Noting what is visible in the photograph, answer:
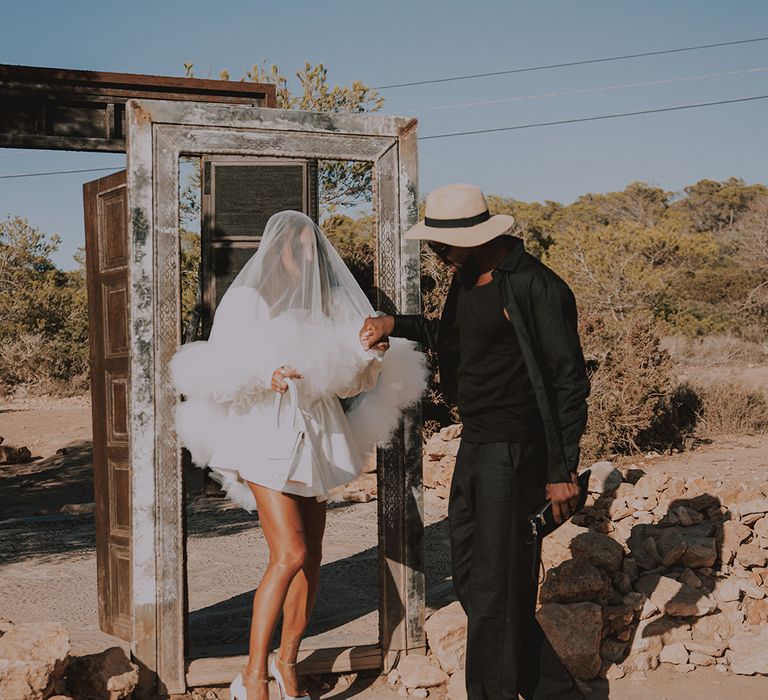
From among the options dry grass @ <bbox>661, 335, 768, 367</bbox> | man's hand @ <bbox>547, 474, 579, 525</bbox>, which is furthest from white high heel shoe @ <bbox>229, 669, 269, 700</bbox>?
dry grass @ <bbox>661, 335, 768, 367</bbox>

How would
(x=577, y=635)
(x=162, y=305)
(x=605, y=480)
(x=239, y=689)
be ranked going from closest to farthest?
1. (x=239, y=689)
2. (x=162, y=305)
3. (x=577, y=635)
4. (x=605, y=480)

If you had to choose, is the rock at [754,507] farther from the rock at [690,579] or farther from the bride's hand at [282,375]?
the bride's hand at [282,375]

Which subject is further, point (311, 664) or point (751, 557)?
point (751, 557)

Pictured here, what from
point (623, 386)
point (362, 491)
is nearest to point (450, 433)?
point (362, 491)

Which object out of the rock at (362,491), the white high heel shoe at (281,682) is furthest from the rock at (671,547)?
the rock at (362,491)

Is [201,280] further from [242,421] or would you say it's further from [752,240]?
[752,240]

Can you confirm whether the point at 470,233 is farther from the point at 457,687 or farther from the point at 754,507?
the point at 754,507

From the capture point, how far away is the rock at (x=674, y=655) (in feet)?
15.7

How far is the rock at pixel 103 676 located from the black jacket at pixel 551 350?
1946mm

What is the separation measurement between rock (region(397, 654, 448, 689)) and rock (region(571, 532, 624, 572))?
1.03m

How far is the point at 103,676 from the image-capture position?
3955 millimetres

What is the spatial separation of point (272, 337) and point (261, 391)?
0.73 feet

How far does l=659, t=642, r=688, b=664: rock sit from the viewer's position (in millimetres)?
4797

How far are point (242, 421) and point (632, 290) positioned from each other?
67.3 ft
